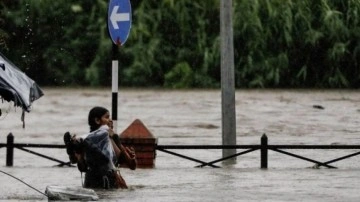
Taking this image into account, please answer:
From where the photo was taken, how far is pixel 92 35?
61719 mm

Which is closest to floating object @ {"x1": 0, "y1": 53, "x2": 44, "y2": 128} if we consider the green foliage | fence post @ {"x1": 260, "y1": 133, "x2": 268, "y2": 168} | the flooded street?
the flooded street

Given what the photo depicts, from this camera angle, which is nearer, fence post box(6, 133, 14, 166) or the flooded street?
the flooded street

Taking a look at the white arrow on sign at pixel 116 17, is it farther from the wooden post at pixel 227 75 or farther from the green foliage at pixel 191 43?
the green foliage at pixel 191 43

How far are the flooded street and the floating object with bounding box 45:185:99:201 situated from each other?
178 millimetres

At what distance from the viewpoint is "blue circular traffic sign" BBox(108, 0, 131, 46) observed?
1917 cm

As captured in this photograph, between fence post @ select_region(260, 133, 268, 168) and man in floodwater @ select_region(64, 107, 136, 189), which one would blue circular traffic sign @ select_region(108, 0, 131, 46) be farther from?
man in floodwater @ select_region(64, 107, 136, 189)

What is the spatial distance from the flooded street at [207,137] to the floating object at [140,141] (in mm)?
379

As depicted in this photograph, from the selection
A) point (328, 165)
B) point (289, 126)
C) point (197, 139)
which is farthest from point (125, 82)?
point (328, 165)

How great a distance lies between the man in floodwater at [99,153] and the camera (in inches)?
613

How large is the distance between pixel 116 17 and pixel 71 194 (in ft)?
16.6

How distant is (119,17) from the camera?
19328 millimetres

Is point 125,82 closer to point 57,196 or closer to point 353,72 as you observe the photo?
point 353,72

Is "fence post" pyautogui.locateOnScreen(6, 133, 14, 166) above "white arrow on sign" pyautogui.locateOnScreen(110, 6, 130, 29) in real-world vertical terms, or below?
below

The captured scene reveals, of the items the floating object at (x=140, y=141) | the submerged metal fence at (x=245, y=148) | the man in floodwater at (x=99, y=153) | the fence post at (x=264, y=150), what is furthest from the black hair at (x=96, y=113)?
the fence post at (x=264, y=150)
